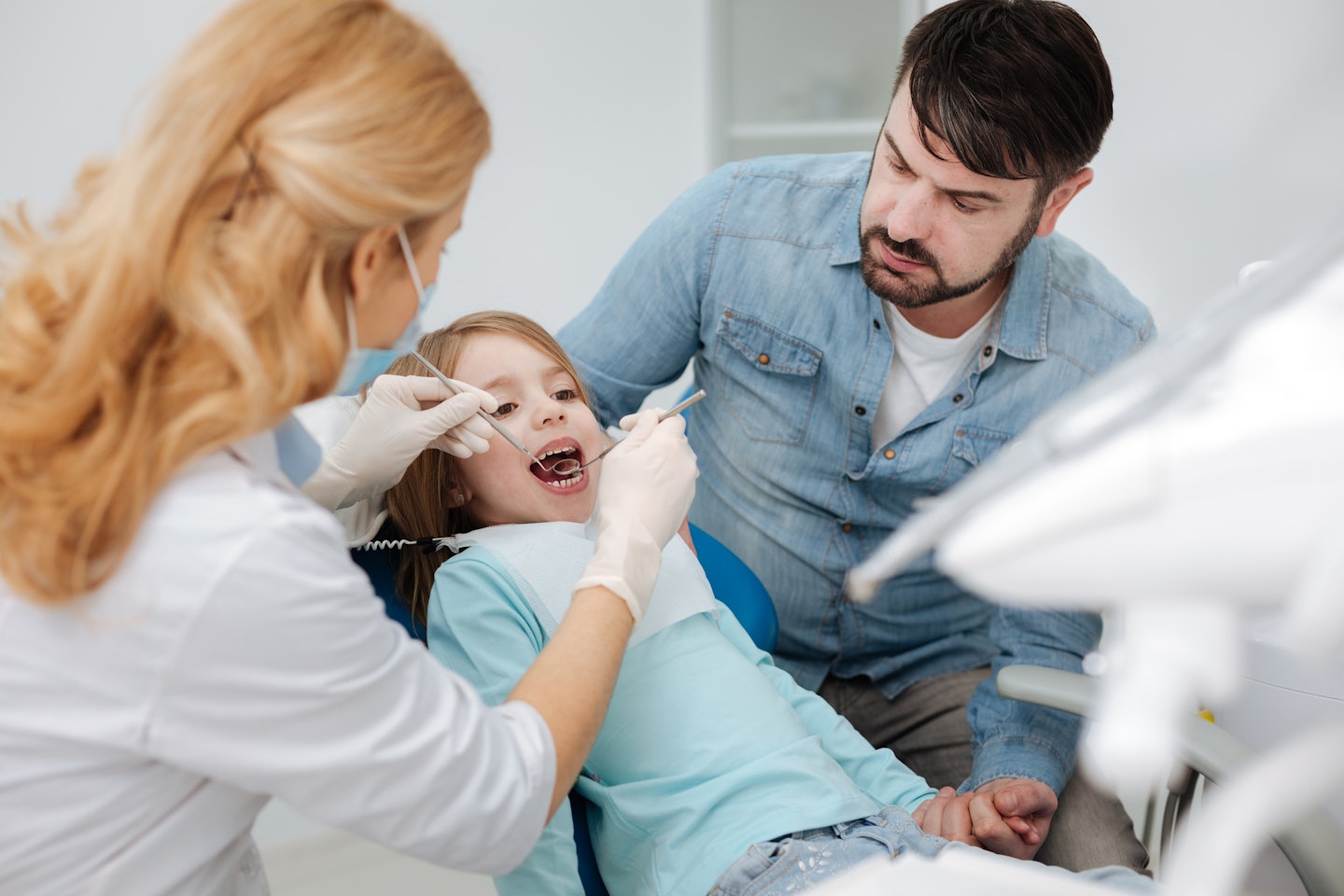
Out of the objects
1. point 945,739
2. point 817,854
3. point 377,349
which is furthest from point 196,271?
point 945,739

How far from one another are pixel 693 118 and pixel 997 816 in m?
2.27

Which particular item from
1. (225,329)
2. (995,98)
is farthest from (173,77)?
(995,98)

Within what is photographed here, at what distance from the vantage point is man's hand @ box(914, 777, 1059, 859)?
1373 mm

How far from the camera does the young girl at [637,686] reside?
3.97 feet

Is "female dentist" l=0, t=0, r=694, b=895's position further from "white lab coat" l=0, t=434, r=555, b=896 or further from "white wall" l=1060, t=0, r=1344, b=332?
"white wall" l=1060, t=0, r=1344, b=332

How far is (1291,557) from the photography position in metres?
0.47

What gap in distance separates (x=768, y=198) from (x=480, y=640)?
0.88m

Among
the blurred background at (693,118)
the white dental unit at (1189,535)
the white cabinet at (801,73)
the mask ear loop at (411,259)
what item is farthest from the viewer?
the white cabinet at (801,73)

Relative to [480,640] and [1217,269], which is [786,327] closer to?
[480,640]

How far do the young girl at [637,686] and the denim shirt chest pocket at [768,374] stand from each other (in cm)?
27

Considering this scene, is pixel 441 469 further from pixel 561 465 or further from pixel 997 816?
pixel 997 816

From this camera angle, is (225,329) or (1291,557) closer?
(1291,557)

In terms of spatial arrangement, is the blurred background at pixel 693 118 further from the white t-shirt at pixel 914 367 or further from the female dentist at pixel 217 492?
the female dentist at pixel 217 492

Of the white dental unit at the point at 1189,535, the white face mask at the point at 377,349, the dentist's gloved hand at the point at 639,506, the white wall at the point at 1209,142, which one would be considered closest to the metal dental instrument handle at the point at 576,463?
the dentist's gloved hand at the point at 639,506
